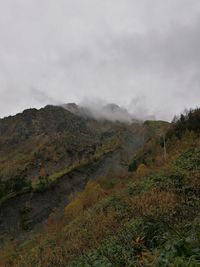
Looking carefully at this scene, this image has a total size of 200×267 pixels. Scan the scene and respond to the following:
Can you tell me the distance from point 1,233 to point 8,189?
2667cm

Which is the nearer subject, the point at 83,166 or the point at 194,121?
the point at 194,121

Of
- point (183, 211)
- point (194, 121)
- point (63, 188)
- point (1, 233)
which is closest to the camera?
point (183, 211)

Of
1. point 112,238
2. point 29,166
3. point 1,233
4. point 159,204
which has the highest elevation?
point 29,166

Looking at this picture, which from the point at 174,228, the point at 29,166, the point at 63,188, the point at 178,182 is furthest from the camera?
the point at 29,166

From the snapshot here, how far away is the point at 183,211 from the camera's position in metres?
11.8

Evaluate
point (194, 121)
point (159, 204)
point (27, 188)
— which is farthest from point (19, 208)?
point (159, 204)

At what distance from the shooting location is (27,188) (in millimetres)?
131625

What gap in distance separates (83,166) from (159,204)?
510ft

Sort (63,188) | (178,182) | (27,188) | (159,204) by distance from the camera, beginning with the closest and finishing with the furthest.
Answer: (159,204)
(178,182)
(27,188)
(63,188)

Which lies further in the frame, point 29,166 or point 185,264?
point 29,166

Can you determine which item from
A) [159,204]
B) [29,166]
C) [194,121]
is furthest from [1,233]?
[159,204]

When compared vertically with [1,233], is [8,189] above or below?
above

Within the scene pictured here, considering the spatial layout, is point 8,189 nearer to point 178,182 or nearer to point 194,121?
point 194,121

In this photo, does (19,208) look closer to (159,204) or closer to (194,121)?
(194,121)
